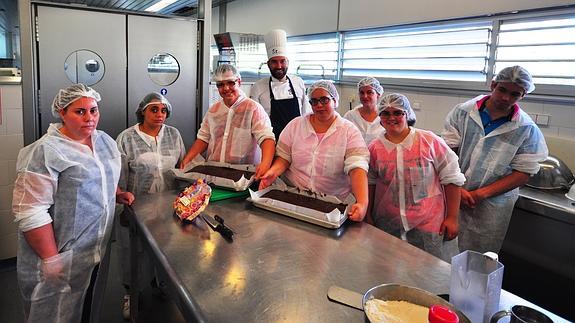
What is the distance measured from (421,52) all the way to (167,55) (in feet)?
7.11

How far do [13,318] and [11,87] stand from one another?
4.54 feet

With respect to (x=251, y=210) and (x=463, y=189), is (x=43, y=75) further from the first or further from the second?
(x=463, y=189)

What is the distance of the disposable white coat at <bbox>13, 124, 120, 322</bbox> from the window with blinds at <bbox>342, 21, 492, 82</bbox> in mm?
2713

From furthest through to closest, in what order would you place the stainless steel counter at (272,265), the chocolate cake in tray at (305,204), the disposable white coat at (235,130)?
the disposable white coat at (235,130) < the chocolate cake in tray at (305,204) < the stainless steel counter at (272,265)

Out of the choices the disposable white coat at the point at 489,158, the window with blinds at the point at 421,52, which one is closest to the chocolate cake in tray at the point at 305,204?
the disposable white coat at the point at 489,158

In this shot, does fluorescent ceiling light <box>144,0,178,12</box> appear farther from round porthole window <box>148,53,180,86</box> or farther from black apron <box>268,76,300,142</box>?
black apron <box>268,76,300,142</box>

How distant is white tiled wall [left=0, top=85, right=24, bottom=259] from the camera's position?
2506 mm

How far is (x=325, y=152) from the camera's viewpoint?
180cm

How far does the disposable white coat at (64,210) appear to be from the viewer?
144 cm

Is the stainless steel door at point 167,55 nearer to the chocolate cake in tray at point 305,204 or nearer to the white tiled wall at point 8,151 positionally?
the white tiled wall at point 8,151

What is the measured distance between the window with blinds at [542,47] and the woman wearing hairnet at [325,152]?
1.63 meters

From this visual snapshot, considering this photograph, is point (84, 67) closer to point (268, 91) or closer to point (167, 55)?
point (167, 55)

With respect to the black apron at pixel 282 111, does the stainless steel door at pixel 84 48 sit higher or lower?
higher

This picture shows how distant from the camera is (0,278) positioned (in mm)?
2625
